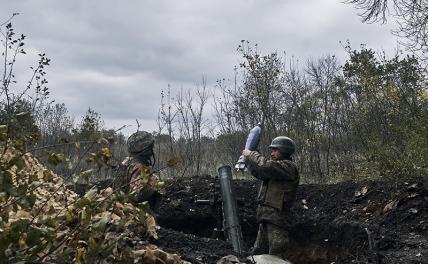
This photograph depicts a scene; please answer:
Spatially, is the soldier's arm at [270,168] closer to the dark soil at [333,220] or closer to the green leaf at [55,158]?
the dark soil at [333,220]

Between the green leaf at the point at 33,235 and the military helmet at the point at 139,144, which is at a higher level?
the military helmet at the point at 139,144

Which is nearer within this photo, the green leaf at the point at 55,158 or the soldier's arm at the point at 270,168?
the green leaf at the point at 55,158

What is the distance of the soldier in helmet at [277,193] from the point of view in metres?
7.24

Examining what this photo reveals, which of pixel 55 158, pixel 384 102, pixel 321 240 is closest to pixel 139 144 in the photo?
pixel 55 158

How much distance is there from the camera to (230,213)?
24.4 feet

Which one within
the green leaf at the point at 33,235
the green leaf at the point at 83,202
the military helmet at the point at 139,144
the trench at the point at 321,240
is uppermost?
the military helmet at the point at 139,144

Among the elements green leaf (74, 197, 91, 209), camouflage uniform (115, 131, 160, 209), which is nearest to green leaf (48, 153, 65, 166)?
green leaf (74, 197, 91, 209)

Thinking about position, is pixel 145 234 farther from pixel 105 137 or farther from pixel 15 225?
pixel 15 225

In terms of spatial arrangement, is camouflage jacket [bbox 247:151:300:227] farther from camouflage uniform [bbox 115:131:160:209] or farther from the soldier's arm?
camouflage uniform [bbox 115:131:160:209]

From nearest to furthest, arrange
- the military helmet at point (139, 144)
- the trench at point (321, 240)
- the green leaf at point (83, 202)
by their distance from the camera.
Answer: the green leaf at point (83, 202), the military helmet at point (139, 144), the trench at point (321, 240)

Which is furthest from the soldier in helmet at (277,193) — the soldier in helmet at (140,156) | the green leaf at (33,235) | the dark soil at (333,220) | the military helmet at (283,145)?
the green leaf at (33,235)

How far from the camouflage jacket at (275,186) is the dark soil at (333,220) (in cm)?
76

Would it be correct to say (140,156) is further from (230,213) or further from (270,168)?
(270,168)

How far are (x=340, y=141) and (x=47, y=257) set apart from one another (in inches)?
644
